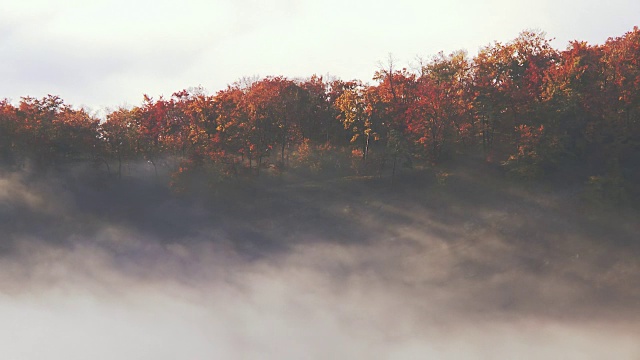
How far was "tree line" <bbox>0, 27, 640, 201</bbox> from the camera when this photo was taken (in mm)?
49188

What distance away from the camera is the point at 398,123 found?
56.7m

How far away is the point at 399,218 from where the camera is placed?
49312mm

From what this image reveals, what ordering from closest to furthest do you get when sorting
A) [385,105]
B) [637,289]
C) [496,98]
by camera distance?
[637,289]
[496,98]
[385,105]

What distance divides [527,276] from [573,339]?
627cm

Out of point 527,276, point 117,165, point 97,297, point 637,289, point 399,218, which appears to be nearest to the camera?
point 637,289

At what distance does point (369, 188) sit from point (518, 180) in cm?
1364

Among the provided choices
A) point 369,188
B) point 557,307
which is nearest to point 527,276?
point 557,307

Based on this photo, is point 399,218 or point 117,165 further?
point 117,165

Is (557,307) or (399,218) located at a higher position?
(399,218)

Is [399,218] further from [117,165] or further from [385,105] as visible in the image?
[117,165]

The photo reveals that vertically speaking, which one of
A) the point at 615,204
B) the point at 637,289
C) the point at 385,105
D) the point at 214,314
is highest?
the point at 385,105

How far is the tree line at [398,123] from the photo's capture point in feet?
161

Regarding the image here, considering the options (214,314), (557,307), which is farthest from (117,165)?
(557,307)

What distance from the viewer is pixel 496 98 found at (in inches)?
2093
